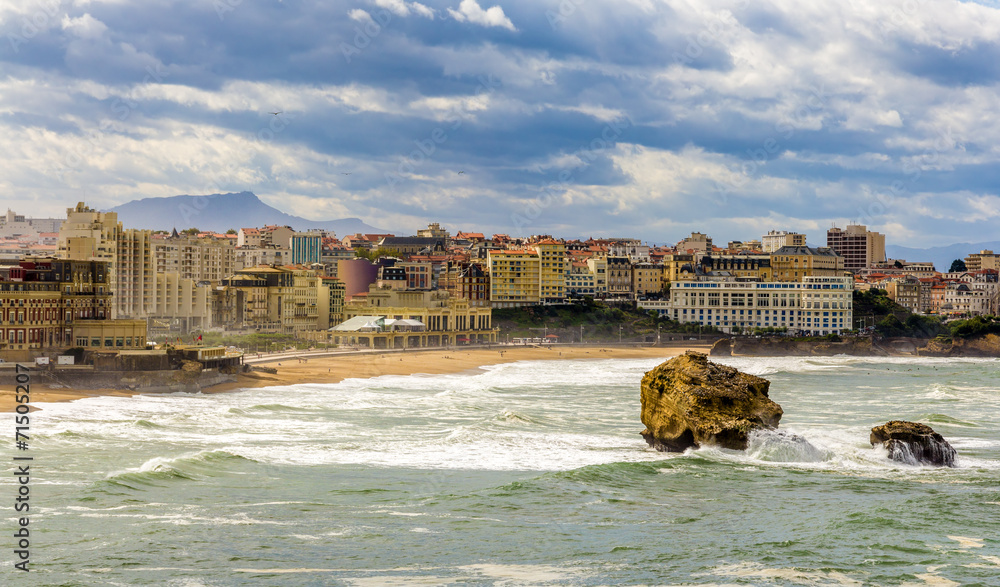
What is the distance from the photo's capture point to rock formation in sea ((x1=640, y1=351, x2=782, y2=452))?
3102 centimetres

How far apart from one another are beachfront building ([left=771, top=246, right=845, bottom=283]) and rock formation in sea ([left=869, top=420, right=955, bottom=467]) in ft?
424

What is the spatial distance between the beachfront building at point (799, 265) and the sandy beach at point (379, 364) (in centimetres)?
4331

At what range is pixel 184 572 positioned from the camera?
59.1 feet

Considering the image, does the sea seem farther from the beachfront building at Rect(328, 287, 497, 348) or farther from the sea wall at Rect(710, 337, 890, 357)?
the sea wall at Rect(710, 337, 890, 357)

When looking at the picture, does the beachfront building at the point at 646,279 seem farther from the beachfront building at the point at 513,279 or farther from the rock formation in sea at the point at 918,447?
the rock formation in sea at the point at 918,447

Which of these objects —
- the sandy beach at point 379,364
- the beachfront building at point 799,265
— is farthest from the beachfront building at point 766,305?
the beachfront building at point 799,265

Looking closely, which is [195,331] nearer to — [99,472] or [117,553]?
[99,472]

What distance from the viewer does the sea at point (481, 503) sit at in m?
18.4

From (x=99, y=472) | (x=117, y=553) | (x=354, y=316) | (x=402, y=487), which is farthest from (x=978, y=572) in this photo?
(x=354, y=316)

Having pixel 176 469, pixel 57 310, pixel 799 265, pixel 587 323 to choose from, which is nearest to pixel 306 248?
pixel 587 323

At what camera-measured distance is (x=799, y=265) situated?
15800 cm

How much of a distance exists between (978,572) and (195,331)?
89977 millimetres

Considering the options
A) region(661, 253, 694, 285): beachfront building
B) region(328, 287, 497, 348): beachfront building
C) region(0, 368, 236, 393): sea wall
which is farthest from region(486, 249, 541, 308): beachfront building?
region(0, 368, 236, 393): sea wall

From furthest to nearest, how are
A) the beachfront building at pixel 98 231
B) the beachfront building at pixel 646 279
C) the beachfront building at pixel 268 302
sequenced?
1. the beachfront building at pixel 646 279
2. the beachfront building at pixel 268 302
3. the beachfront building at pixel 98 231
